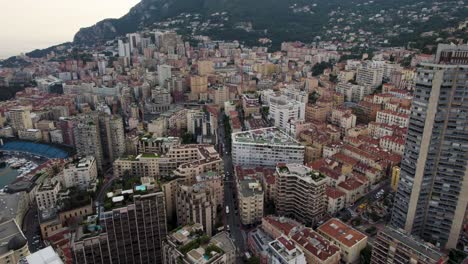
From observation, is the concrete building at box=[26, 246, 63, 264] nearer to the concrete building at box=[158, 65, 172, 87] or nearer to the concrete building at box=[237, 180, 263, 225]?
the concrete building at box=[237, 180, 263, 225]

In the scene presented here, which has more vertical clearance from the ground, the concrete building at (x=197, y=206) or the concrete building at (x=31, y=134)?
the concrete building at (x=197, y=206)

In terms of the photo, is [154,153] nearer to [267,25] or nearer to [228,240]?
[228,240]

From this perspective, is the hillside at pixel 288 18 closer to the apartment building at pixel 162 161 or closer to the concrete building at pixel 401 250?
the apartment building at pixel 162 161

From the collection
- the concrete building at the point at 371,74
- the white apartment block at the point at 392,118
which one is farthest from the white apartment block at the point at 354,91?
the white apartment block at the point at 392,118

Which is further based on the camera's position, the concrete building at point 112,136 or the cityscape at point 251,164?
the concrete building at point 112,136

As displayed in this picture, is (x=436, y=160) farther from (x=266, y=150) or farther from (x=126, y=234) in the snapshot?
(x=126, y=234)

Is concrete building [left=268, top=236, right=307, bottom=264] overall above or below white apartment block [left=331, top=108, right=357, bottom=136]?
below

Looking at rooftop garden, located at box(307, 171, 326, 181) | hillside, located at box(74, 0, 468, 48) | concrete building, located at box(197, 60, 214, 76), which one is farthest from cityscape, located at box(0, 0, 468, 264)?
hillside, located at box(74, 0, 468, 48)

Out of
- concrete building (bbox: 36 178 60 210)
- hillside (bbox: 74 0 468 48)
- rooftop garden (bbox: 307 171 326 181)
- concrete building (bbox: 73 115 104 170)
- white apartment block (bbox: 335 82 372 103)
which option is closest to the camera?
rooftop garden (bbox: 307 171 326 181)
